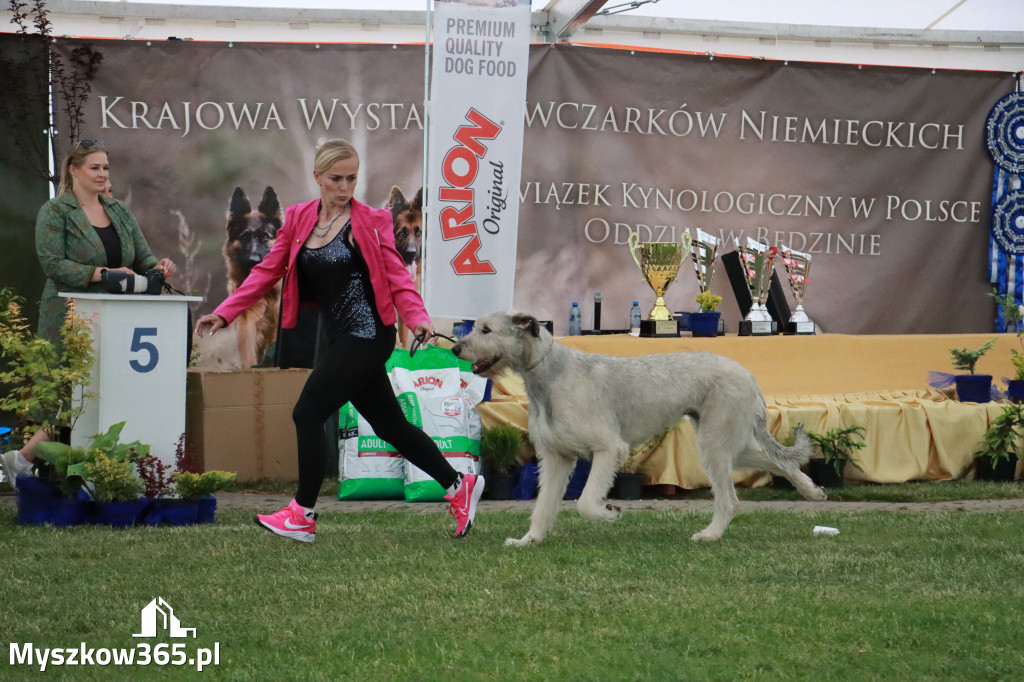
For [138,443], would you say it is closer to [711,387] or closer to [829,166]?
[711,387]

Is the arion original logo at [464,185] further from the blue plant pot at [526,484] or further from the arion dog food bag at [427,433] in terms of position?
the blue plant pot at [526,484]

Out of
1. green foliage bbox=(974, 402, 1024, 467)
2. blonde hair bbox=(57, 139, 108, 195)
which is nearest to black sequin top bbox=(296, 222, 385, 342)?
blonde hair bbox=(57, 139, 108, 195)

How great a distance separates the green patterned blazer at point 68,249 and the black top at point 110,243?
28 mm

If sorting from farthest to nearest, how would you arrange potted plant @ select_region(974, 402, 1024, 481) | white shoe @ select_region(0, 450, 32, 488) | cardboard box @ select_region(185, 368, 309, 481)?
cardboard box @ select_region(185, 368, 309, 481), potted plant @ select_region(974, 402, 1024, 481), white shoe @ select_region(0, 450, 32, 488)

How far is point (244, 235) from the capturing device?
9758 mm

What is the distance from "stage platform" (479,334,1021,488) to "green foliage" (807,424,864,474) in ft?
0.51

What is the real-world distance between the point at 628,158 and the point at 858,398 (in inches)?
126

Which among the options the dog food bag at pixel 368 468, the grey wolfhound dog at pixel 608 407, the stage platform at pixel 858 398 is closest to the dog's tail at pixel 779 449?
the grey wolfhound dog at pixel 608 407

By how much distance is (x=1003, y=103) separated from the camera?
1081 centimetres

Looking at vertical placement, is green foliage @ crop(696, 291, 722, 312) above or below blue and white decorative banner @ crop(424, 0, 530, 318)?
below

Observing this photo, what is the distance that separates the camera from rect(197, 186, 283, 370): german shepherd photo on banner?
384 inches

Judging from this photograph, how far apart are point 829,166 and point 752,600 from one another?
291 inches

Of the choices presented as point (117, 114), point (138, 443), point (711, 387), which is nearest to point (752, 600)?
point (711, 387)

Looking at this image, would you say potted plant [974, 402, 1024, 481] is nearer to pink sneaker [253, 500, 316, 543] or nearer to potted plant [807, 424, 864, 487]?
potted plant [807, 424, 864, 487]
